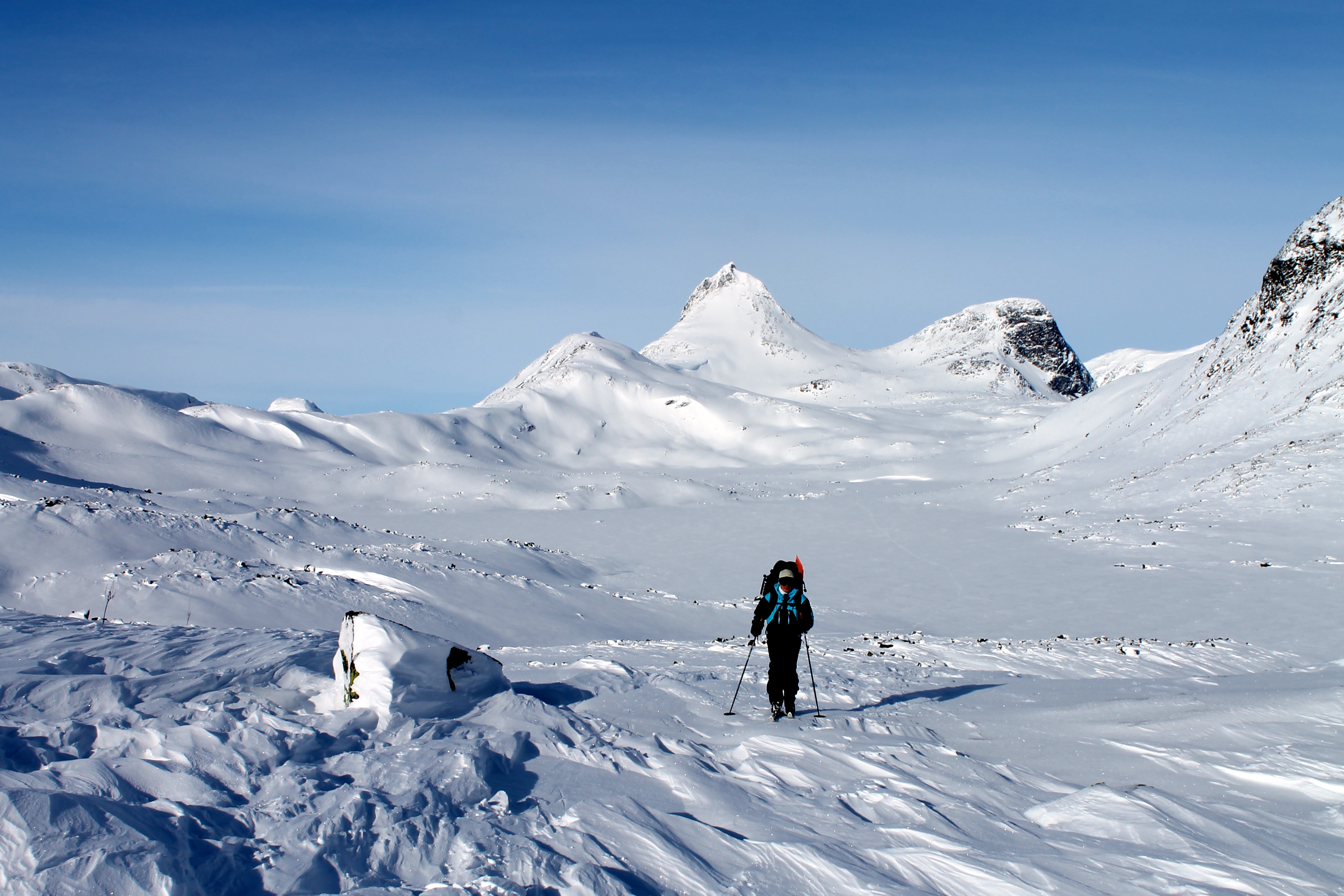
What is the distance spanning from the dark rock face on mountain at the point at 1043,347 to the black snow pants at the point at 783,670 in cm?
12334

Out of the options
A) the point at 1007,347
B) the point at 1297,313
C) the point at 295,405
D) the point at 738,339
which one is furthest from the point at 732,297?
the point at 1297,313

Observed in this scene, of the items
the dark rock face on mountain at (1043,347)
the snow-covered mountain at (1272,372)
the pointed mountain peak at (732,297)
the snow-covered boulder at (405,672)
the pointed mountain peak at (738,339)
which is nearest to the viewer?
the snow-covered boulder at (405,672)

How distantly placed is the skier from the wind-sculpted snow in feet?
1.19

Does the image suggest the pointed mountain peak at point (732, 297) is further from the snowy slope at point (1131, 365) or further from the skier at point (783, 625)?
the skier at point (783, 625)

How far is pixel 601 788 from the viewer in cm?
504

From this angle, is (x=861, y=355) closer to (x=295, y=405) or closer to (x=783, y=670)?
(x=295, y=405)

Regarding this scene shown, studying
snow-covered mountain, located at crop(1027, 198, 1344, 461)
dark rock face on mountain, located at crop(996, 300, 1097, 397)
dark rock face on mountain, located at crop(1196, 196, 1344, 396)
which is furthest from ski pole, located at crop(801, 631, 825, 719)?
dark rock face on mountain, located at crop(996, 300, 1097, 397)

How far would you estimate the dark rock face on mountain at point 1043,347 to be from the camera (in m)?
121

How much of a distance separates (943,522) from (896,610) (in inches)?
570

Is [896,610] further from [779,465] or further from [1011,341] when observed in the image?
[1011,341]

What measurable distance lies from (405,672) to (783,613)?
12.0 ft

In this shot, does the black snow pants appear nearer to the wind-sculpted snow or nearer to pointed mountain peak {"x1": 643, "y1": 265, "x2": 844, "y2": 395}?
the wind-sculpted snow

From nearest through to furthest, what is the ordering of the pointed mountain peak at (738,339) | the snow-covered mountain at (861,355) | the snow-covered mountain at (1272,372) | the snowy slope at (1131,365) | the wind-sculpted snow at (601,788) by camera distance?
the wind-sculpted snow at (601,788) → the snow-covered mountain at (1272,372) → the snow-covered mountain at (861,355) → the pointed mountain peak at (738,339) → the snowy slope at (1131,365)

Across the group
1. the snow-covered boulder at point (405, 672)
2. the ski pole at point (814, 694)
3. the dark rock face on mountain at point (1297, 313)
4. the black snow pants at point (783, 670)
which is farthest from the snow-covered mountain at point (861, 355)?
the snow-covered boulder at point (405, 672)
